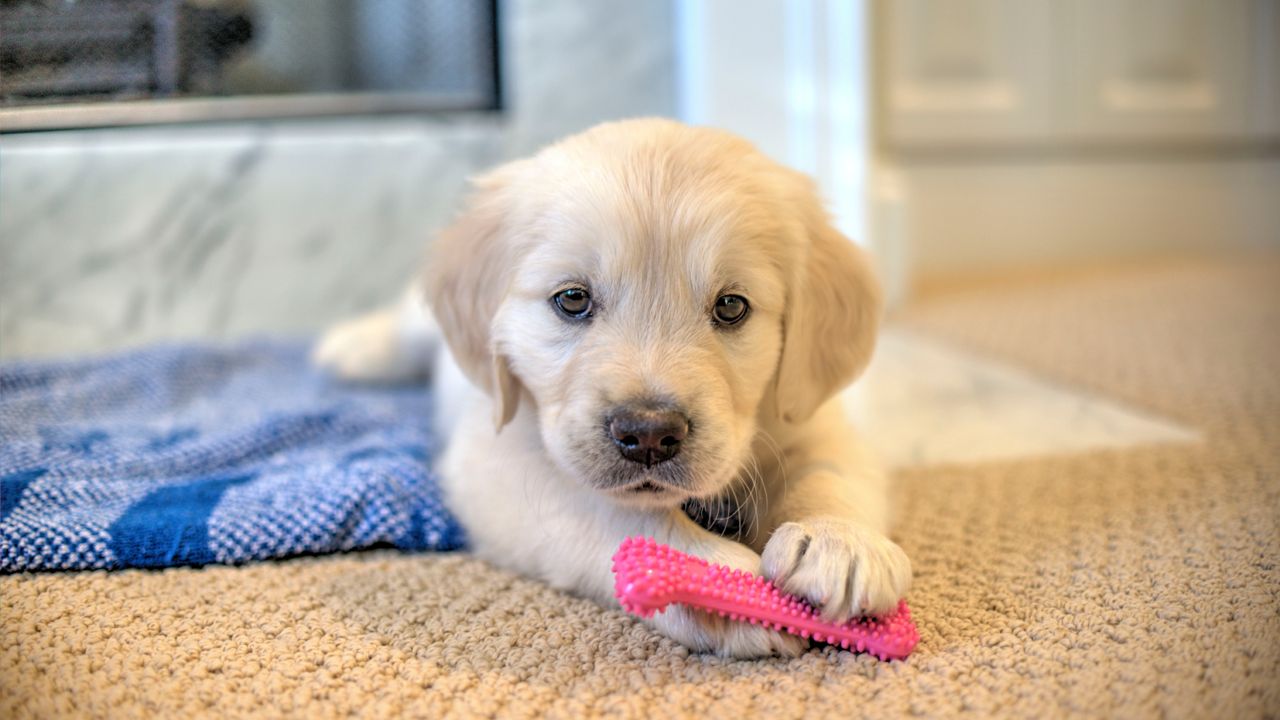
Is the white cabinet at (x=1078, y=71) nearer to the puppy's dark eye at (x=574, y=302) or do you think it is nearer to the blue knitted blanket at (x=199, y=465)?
the blue knitted blanket at (x=199, y=465)

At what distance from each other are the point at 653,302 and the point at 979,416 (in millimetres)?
1220

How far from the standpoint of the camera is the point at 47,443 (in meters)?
1.73

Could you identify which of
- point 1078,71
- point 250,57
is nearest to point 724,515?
point 250,57

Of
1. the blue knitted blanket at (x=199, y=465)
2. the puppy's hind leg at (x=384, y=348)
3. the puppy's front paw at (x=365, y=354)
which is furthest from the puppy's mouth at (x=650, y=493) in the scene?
the puppy's front paw at (x=365, y=354)

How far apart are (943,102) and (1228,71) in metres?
1.61

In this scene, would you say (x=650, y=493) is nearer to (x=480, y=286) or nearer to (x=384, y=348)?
(x=480, y=286)

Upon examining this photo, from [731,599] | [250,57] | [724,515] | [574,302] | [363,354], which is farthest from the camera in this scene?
[250,57]

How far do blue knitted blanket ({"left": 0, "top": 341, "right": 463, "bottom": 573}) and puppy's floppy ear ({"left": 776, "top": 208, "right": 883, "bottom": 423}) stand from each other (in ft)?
1.94

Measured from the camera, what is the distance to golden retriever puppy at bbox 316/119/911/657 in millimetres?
1163

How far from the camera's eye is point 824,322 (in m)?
1.45

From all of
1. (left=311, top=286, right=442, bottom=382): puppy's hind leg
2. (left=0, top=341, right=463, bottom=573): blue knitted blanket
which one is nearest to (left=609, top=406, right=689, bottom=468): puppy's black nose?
(left=0, top=341, right=463, bottom=573): blue knitted blanket

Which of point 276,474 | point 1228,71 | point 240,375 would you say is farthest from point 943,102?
point 276,474

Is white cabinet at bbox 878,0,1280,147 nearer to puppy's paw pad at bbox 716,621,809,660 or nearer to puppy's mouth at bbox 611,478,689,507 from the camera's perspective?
puppy's mouth at bbox 611,478,689,507

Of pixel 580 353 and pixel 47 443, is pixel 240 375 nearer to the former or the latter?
pixel 47 443
